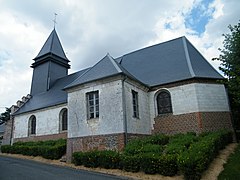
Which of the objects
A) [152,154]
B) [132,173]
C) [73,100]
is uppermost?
[73,100]

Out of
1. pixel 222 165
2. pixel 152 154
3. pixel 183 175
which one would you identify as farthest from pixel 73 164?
pixel 222 165

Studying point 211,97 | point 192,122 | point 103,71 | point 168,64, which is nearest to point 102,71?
point 103,71

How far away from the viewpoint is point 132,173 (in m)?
8.43

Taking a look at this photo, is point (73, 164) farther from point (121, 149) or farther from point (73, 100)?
point (73, 100)

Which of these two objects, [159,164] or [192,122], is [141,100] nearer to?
[192,122]

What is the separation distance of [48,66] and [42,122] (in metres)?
8.54

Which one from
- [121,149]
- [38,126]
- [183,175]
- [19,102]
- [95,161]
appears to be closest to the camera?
[183,175]

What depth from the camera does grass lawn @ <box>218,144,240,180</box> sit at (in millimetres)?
7145

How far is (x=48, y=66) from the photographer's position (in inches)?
1009

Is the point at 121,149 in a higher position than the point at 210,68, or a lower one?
lower

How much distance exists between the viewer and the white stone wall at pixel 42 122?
18.7 m

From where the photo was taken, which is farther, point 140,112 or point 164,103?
point 164,103

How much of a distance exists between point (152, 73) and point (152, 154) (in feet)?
28.3

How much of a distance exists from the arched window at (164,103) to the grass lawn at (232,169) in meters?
5.43
